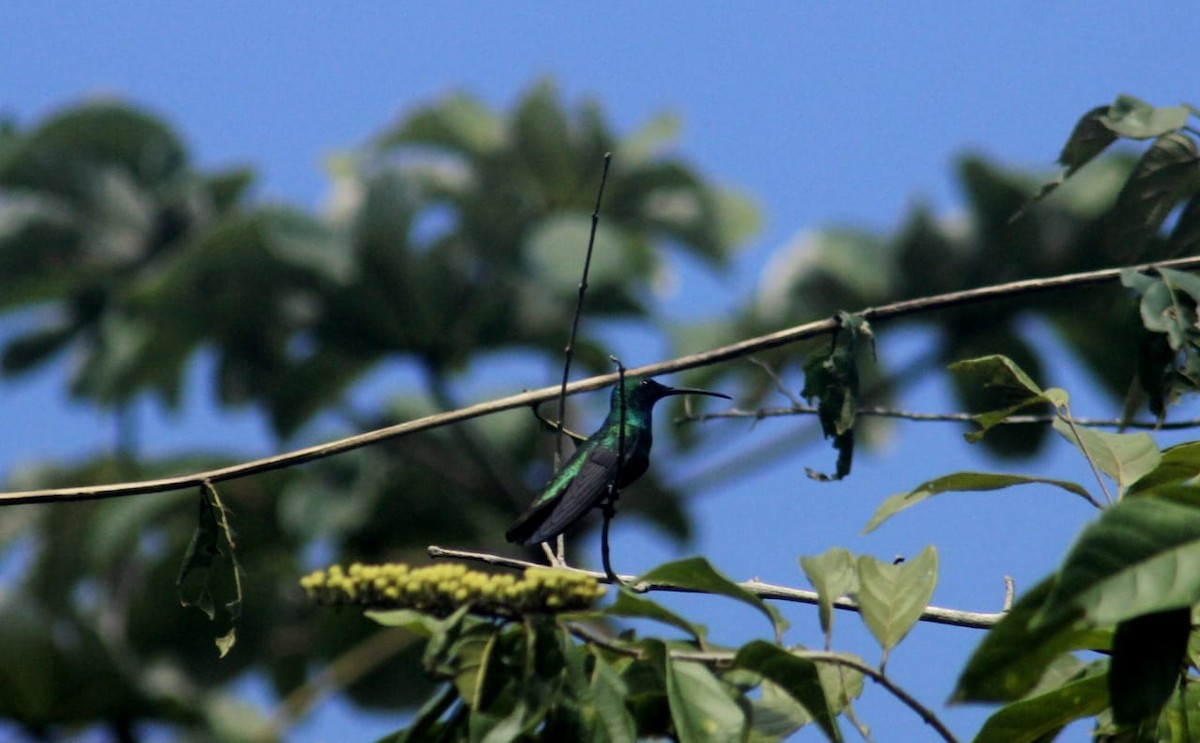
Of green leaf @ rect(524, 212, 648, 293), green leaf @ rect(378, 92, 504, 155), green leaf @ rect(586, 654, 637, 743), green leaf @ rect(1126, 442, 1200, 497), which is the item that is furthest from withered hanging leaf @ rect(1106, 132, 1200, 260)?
green leaf @ rect(378, 92, 504, 155)

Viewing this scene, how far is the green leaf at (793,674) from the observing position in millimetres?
2133

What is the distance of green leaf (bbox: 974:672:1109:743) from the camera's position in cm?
250

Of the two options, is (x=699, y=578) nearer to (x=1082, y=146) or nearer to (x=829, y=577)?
(x=829, y=577)

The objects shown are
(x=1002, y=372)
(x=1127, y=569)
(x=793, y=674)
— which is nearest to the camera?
(x=1127, y=569)

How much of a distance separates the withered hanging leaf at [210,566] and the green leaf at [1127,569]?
1.65 m

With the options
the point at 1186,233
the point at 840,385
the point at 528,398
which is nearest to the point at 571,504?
the point at 528,398

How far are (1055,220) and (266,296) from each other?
33.4 ft

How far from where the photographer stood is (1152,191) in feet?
11.8

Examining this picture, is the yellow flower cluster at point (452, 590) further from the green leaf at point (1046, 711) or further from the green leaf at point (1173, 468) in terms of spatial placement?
the green leaf at point (1173, 468)

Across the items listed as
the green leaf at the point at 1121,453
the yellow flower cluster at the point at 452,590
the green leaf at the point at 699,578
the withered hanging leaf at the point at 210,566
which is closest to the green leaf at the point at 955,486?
the green leaf at the point at 1121,453

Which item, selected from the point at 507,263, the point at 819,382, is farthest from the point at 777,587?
the point at 507,263

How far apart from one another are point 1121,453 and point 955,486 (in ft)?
1.12

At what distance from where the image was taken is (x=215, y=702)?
22656 millimetres

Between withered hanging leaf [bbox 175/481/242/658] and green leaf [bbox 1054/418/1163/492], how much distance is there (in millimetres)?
1609
